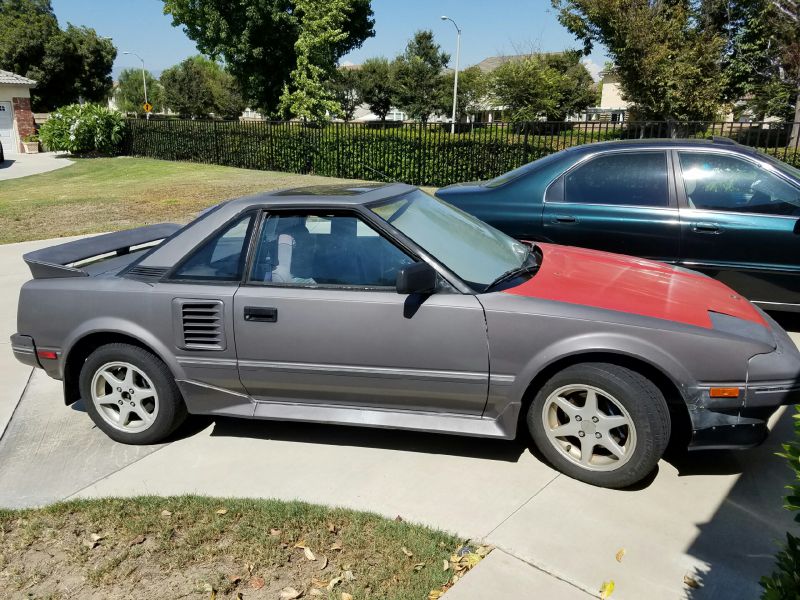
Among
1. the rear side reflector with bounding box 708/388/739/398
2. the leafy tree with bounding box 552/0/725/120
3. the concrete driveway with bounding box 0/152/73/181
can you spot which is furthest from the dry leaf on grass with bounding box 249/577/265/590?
the leafy tree with bounding box 552/0/725/120

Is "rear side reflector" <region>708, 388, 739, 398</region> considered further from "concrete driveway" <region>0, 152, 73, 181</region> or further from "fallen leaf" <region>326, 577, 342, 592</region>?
"concrete driveway" <region>0, 152, 73, 181</region>

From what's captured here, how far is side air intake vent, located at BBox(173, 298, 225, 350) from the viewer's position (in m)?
3.73

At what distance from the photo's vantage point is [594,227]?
224 inches

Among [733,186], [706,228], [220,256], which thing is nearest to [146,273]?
[220,256]

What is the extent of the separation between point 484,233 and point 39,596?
309 cm

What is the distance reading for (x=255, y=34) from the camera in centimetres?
3556

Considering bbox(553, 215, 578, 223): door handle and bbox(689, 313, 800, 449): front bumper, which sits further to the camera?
bbox(553, 215, 578, 223): door handle

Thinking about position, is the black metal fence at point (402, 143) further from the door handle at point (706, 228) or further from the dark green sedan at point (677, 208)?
the door handle at point (706, 228)

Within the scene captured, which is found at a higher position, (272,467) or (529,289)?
(529,289)

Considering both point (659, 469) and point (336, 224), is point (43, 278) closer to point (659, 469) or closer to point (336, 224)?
point (336, 224)

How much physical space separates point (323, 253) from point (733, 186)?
3.67m

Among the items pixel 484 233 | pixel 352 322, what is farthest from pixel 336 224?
pixel 484 233

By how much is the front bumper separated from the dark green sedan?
2412 mm

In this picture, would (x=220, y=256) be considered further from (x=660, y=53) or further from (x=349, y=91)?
(x=349, y=91)
